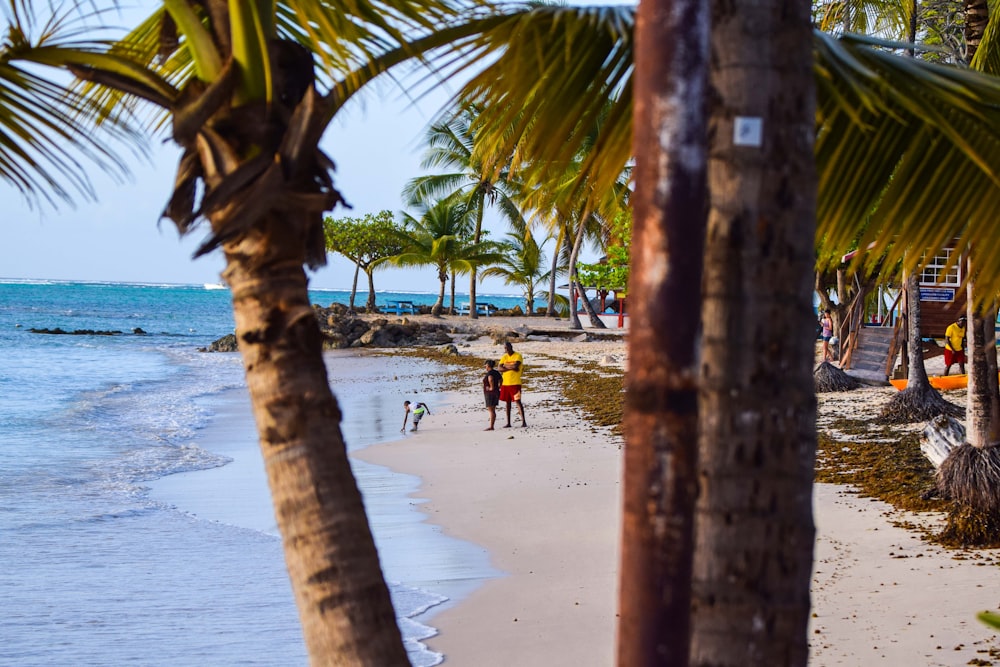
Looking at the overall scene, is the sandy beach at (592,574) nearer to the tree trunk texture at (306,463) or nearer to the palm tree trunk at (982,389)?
the palm tree trunk at (982,389)

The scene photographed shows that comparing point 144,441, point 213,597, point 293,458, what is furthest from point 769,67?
point 144,441

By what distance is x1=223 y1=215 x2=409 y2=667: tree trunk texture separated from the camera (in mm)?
2246

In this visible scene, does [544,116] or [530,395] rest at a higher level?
[544,116]

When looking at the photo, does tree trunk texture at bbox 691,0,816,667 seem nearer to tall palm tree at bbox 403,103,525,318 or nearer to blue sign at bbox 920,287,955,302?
blue sign at bbox 920,287,955,302

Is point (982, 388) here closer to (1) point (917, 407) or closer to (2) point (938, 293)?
(1) point (917, 407)

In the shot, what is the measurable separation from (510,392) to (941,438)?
8.46 metres

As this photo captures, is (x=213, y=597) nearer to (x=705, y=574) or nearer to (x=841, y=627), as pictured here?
(x=841, y=627)

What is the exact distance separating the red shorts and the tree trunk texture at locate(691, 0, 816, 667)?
1472cm

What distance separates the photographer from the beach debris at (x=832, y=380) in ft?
56.5

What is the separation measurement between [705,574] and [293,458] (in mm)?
959

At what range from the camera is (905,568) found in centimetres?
750

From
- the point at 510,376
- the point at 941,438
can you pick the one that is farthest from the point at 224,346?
the point at 941,438

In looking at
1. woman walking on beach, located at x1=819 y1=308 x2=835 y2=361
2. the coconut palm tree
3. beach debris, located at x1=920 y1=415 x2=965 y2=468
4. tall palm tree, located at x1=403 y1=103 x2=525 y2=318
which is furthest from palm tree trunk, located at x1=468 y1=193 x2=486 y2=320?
the coconut palm tree

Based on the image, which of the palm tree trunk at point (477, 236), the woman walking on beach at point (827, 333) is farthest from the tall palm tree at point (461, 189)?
the woman walking on beach at point (827, 333)
